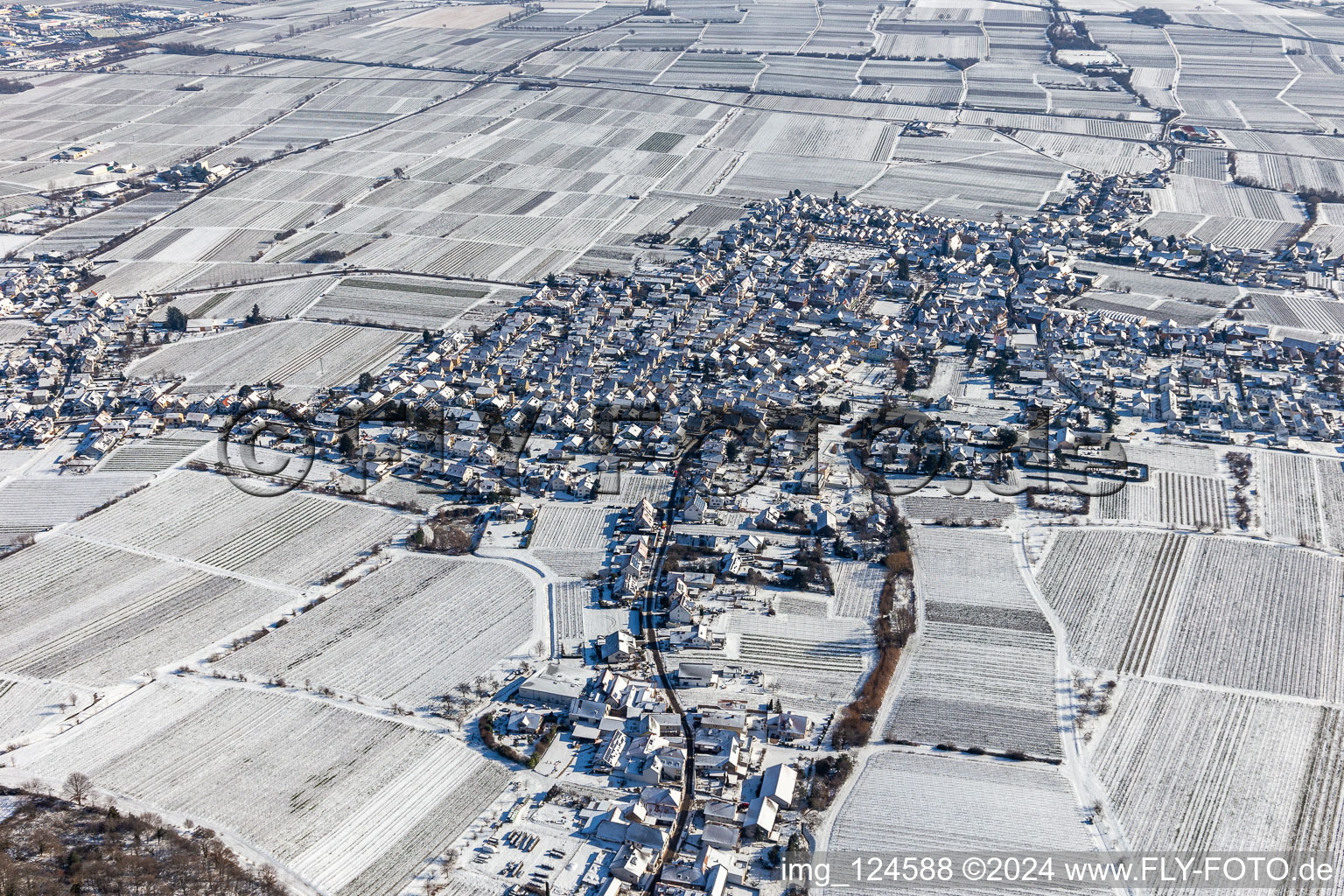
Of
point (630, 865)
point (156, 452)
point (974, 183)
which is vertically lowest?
point (630, 865)

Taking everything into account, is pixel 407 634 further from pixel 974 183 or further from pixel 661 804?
pixel 974 183

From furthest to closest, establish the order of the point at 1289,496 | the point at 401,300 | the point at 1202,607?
1. the point at 401,300
2. the point at 1289,496
3. the point at 1202,607

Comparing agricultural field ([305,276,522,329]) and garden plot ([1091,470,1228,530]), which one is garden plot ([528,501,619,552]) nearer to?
garden plot ([1091,470,1228,530])

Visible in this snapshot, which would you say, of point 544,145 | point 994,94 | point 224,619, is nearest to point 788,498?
point 224,619

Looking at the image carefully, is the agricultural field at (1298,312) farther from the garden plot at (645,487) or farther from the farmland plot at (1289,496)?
the garden plot at (645,487)

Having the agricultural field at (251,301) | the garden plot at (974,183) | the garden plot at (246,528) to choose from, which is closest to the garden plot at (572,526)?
the garden plot at (246,528)

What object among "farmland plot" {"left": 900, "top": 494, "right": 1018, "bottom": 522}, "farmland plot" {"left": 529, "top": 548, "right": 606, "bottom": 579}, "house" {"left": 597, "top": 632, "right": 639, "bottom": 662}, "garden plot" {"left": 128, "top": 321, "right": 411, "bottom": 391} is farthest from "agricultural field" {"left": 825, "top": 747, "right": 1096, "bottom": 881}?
"garden plot" {"left": 128, "top": 321, "right": 411, "bottom": 391}

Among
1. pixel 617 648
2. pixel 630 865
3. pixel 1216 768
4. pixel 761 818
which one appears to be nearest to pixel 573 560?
pixel 617 648
